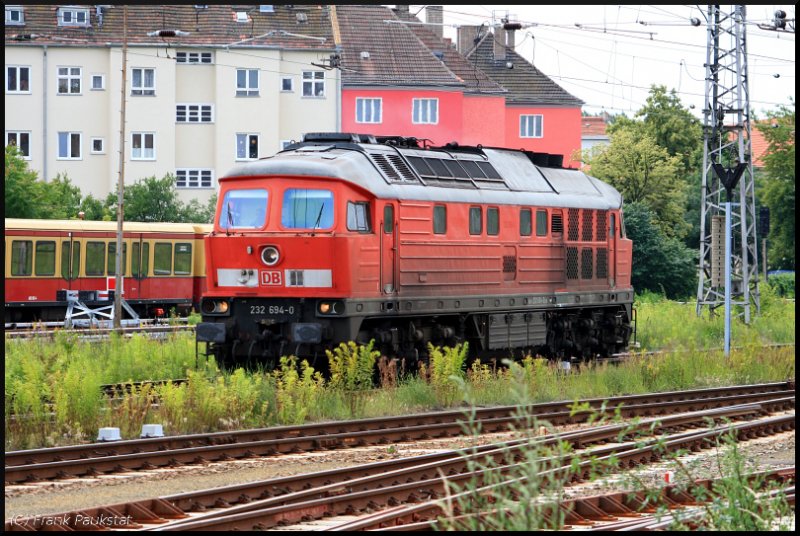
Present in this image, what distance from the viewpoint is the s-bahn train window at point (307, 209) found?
18.3 meters

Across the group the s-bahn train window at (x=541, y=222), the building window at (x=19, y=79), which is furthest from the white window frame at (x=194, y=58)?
the s-bahn train window at (x=541, y=222)

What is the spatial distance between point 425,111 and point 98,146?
14768mm

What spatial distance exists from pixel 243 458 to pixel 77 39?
1715 inches

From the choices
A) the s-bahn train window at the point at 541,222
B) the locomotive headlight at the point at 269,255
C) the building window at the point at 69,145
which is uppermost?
the building window at the point at 69,145

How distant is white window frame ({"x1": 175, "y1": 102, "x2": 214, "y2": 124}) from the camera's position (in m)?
54.5

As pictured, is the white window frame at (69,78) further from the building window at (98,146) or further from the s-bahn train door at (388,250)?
the s-bahn train door at (388,250)

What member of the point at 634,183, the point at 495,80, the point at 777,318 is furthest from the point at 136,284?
the point at 495,80

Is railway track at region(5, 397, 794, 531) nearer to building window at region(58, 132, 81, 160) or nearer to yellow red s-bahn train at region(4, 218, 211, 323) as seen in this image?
yellow red s-bahn train at region(4, 218, 211, 323)

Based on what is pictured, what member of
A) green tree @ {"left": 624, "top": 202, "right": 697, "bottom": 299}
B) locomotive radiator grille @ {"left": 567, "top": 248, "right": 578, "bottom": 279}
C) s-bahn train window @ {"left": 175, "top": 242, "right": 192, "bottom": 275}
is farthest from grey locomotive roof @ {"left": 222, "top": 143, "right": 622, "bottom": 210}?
green tree @ {"left": 624, "top": 202, "right": 697, "bottom": 299}

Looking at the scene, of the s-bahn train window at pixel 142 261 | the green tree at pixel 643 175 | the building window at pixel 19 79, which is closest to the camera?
the s-bahn train window at pixel 142 261

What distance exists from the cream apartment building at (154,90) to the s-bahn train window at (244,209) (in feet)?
115

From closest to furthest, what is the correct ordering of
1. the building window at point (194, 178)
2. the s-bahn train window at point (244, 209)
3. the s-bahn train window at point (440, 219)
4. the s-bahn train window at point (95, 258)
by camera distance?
the s-bahn train window at point (244, 209)
the s-bahn train window at point (440, 219)
the s-bahn train window at point (95, 258)
the building window at point (194, 178)

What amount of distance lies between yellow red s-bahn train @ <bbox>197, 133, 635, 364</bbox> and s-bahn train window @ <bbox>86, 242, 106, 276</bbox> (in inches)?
582

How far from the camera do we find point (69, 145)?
177ft
